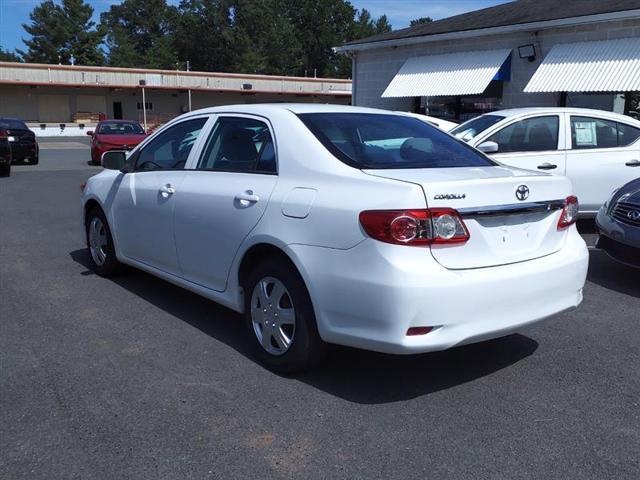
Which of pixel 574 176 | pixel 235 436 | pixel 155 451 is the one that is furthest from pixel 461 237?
pixel 574 176

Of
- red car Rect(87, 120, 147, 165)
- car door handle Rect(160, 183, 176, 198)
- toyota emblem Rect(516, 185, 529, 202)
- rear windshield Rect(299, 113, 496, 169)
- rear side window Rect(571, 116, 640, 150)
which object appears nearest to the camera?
toyota emblem Rect(516, 185, 529, 202)

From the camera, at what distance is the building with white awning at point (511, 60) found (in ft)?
44.9

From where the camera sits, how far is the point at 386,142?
171 inches

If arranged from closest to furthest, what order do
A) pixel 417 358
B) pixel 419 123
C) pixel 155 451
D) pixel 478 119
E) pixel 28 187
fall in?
pixel 155 451 → pixel 417 358 → pixel 419 123 → pixel 478 119 → pixel 28 187

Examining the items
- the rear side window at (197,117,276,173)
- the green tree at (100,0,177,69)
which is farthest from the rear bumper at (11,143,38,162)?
the green tree at (100,0,177,69)

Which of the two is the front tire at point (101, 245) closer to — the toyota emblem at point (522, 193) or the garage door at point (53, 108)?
the toyota emblem at point (522, 193)

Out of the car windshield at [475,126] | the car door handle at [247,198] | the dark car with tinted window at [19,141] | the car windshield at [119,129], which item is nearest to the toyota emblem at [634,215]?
the car windshield at [475,126]

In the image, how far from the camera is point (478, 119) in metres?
9.05

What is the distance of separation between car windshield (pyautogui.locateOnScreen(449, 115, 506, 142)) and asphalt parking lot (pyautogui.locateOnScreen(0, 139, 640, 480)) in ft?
11.7

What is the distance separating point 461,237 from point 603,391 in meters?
1.30

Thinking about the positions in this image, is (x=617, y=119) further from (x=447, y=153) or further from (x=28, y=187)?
(x=28, y=187)

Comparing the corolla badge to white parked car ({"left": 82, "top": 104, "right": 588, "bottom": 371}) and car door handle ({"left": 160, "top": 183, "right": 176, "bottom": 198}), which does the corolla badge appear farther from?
car door handle ({"left": 160, "top": 183, "right": 176, "bottom": 198})

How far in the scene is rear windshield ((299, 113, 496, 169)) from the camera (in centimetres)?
405

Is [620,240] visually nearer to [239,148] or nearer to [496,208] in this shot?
[496,208]
